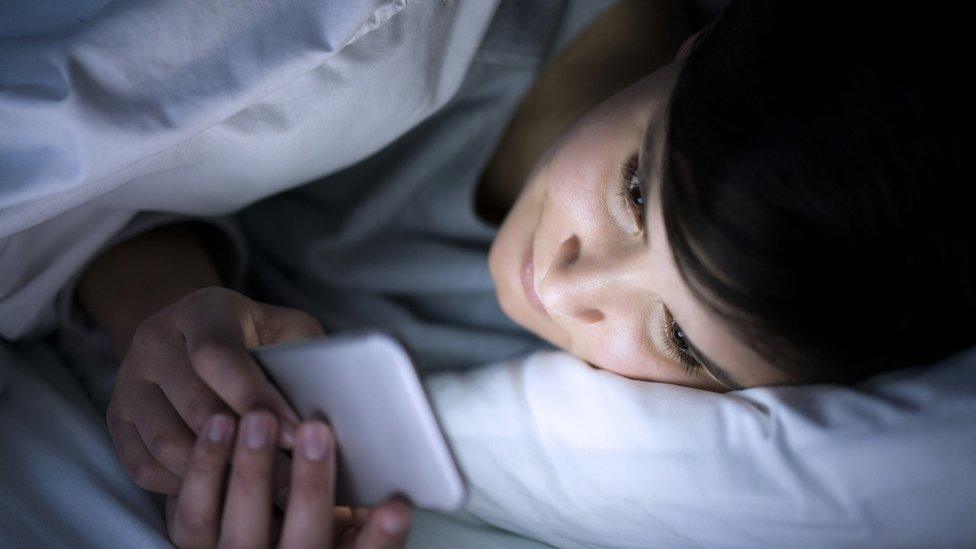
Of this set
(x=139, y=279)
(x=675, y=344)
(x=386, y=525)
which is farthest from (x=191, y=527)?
(x=675, y=344)

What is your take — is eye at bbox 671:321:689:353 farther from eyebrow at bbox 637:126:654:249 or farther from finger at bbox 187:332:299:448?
finger at bbox 187:332:299:448

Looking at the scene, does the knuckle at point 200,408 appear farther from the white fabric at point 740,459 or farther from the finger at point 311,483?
the white fabric at point 740,459

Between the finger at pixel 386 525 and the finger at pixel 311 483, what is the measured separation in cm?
3

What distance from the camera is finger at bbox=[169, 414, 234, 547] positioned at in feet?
1.71

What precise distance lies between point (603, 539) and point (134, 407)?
37 cm

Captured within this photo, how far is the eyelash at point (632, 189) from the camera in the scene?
0.63 m

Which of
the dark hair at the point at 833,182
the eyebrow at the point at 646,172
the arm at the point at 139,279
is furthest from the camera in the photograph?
the arm at the point at 139,279

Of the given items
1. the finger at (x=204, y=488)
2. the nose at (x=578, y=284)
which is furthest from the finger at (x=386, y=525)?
the nose at (x=578, y=284)

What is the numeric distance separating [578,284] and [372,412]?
200mm

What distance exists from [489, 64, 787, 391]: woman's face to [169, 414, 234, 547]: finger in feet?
0.89

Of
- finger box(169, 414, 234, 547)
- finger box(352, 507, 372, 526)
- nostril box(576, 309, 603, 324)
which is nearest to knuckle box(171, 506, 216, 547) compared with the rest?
finger box(169, 414, 234, 547)

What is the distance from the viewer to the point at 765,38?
0.54 meters

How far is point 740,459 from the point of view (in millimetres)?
575

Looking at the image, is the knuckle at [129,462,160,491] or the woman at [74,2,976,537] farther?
the knuckle at [129,462,160,491]
